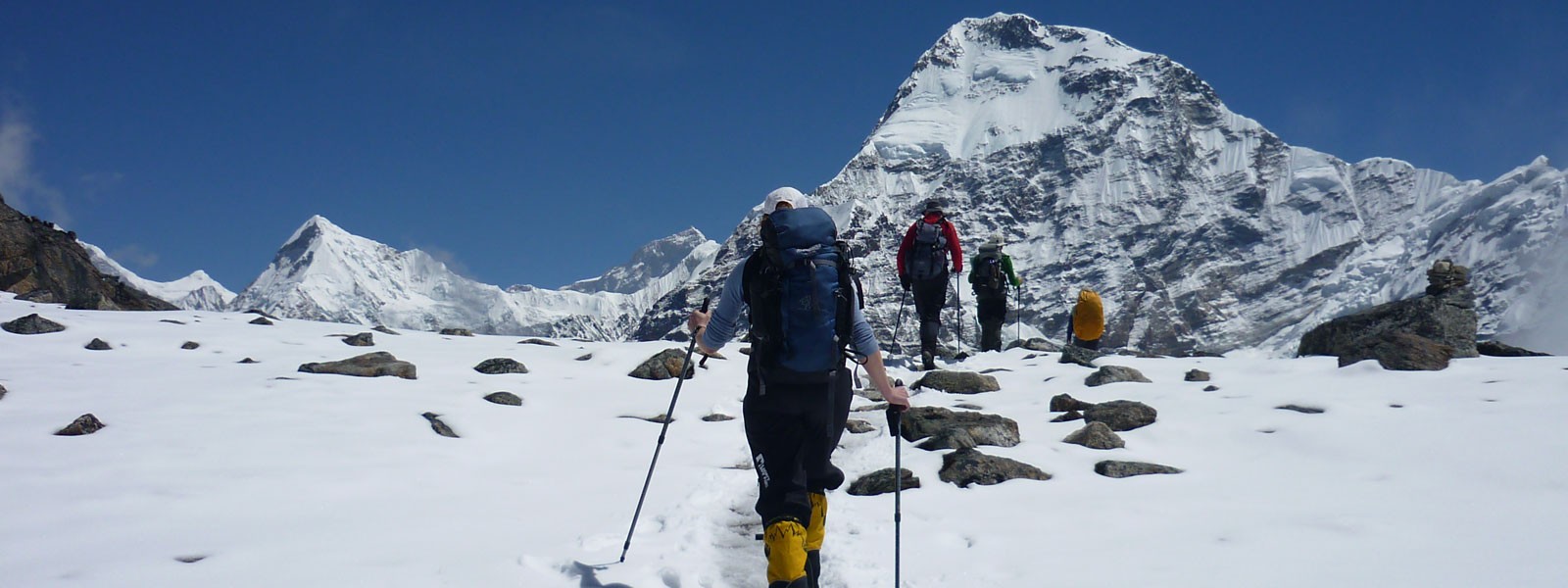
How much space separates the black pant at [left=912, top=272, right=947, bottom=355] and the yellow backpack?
530 cm

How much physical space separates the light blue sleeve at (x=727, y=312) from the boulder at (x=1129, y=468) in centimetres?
425

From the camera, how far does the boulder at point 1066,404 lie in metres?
11.4

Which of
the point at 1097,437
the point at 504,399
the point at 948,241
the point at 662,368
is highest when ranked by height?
the point at 948,241

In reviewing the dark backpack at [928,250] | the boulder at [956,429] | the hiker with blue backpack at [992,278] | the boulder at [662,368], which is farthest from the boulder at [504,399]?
the hiker with blue backpack at [992,278]

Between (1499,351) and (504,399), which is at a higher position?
(1499,351)

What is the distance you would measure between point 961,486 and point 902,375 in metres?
7.18

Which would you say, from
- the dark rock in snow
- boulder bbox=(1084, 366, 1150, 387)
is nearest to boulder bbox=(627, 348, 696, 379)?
boulder bbox=(1084, 366, 1150, 387)

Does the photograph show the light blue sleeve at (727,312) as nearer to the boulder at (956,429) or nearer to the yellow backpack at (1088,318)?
the boulder at (956,429)

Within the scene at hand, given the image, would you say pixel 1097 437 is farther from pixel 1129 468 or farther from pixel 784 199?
pixel 784 199

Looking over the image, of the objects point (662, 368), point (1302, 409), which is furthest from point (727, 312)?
point (662, 368)

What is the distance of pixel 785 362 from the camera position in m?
5.42

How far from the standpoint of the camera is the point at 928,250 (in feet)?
47.7

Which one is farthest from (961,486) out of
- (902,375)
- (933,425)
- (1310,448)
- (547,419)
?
(902,375)

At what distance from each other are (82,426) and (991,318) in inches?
572
